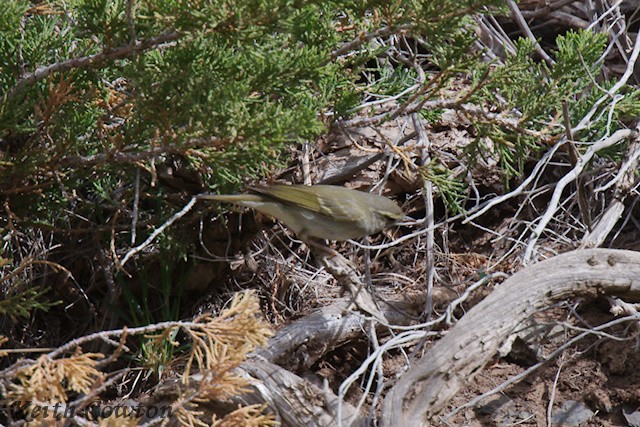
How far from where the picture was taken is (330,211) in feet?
14.5

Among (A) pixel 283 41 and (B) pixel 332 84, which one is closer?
(A) pixel 283 41

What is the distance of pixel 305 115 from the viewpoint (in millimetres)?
2959

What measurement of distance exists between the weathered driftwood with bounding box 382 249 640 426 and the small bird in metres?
1.00

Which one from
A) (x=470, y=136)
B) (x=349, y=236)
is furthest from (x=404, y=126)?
(x=349, y=236)

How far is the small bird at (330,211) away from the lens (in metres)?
4.30

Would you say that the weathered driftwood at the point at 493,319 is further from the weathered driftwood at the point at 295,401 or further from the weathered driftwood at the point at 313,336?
the weathered driftwood at the point at 313,336

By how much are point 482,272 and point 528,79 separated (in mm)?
1262

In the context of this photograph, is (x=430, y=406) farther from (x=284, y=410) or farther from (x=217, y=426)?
(x=217, y=426)

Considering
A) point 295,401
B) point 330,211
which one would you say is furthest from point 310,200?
point 295,401


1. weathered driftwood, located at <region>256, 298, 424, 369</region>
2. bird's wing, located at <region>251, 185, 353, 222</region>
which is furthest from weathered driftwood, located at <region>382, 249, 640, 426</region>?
bird's wing, located at <region>251, 185, 353, 222</region>

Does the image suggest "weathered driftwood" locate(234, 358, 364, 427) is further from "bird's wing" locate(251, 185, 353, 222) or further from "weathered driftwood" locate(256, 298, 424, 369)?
"bird's wing" locate(251, 185, 353, 222)

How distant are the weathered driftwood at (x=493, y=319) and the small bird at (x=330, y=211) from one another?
997 millimetres

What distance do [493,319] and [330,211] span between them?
1.21 meters

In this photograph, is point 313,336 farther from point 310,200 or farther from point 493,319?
point 493,319
